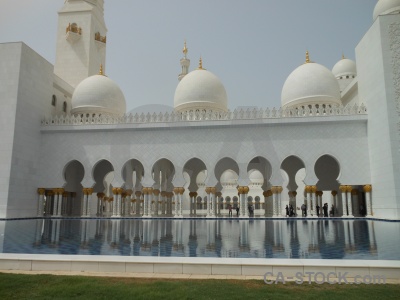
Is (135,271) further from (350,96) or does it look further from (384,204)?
(350,96)

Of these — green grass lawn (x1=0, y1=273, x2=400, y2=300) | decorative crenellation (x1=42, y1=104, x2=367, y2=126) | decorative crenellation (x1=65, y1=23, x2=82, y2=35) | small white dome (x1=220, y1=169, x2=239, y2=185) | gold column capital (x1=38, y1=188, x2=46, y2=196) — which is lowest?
green grass lawn (x1=0, y1=273, x2=400, y2=300)

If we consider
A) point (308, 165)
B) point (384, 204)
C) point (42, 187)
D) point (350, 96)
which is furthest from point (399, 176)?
point (42, 187)

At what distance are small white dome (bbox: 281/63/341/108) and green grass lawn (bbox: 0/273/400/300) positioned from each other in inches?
561

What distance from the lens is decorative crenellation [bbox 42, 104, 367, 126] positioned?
14510mm

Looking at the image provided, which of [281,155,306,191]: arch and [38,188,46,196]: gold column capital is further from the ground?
[281,155,306,191]: arch

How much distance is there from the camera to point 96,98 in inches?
704

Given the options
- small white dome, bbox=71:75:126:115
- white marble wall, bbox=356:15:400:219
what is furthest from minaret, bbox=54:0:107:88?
white marble wall, bbox=356:15:400:219

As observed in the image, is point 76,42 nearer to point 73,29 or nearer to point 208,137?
point 73,29

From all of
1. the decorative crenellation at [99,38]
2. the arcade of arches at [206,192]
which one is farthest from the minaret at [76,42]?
the arcade of arches at [206,192]

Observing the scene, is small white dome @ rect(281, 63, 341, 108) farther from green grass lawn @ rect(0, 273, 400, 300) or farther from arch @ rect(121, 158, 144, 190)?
green grass lawn @ rect(0, 273, 400, 300)

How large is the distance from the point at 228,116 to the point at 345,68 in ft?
45.1

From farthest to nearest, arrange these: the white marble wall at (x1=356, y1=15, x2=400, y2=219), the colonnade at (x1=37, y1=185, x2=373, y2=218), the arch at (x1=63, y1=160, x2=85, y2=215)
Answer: the arch at (x1=63, y1=160, x2=85, y2=215) < the colonnade at (x1=37, y1=185, x2=373, y2=218) < the white marble wall at (x1=356, y1=15, x2=400, y2=219)

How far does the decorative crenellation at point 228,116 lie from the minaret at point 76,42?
5.39 meters

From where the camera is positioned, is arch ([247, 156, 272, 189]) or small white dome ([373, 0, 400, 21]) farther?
arch ([247, 156, 272, 189])
